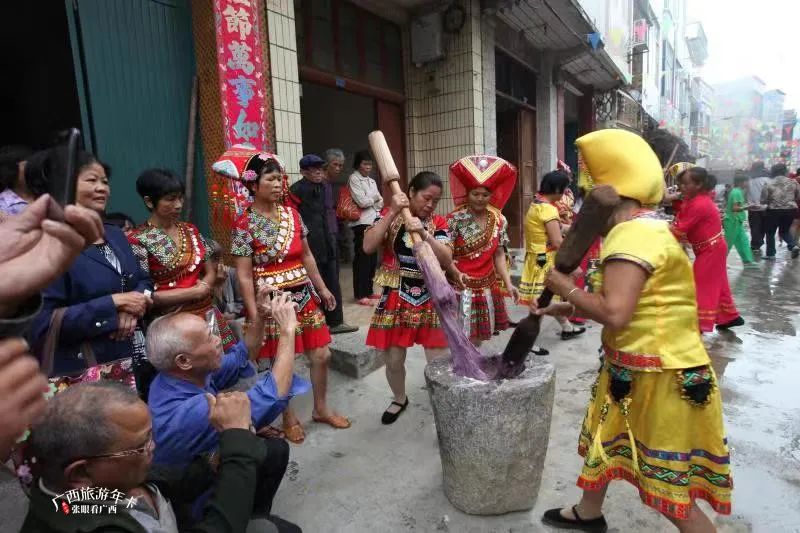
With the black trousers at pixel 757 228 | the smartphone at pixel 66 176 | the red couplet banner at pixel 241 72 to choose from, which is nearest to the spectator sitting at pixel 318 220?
the red couplet banner at pixel 241 72

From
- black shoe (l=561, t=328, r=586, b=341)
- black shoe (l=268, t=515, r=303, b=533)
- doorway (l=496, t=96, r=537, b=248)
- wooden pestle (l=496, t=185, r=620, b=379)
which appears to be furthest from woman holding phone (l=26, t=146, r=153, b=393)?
doorway (l=496, t=96, r=537, b=248)

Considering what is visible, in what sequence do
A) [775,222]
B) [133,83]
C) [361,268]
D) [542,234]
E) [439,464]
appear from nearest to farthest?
1. [439,464]
2. [133,83]
3. [542,234]
4. [361,268]
5. [775,222]

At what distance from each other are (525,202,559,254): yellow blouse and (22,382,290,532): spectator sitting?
3525mm

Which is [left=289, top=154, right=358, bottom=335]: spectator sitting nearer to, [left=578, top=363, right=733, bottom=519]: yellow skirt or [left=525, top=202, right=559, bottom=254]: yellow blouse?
[left=525, top=202, right=559, bottom=254]: yellow blouse

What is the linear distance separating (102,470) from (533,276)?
3801 mm

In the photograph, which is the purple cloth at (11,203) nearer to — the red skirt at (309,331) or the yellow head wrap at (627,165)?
the red skirt at (309,331)

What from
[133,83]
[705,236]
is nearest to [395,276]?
[133,83]

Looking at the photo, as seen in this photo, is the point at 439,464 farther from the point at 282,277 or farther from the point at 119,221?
the point at 119,221

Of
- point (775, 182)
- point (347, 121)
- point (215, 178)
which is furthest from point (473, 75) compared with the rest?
point (775, 182)

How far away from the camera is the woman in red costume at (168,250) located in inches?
91.7

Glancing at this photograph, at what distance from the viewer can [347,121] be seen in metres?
8.16

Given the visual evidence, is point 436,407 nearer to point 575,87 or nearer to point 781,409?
point 781,409

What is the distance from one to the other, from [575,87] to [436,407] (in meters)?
11.5

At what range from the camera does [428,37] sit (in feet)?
19.7
